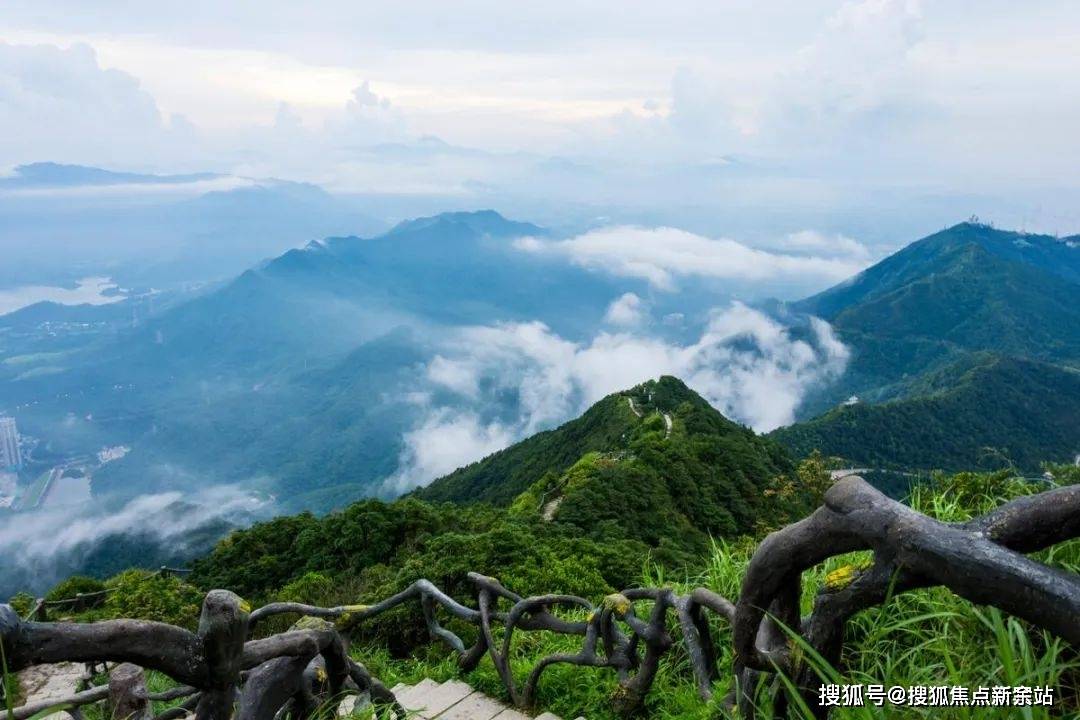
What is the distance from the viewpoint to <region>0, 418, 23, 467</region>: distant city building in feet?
617

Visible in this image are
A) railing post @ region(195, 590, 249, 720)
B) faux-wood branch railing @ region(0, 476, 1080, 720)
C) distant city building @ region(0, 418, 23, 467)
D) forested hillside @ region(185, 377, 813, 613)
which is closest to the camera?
faux-wood branch railing @ region(0, 476, 1080, 720)

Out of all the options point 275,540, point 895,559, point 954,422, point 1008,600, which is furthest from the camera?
point 954,422

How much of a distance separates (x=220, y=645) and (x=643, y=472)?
30.1m

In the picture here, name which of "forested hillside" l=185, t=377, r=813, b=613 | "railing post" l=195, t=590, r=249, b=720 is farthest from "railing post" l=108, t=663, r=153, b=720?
"forested hillside" l=185, t=377, r=813, b=613

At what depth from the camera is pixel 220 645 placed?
2510mm

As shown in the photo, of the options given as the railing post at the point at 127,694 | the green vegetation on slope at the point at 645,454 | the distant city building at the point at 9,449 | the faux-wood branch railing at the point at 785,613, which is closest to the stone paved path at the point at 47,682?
the railing post at the point at 127,694

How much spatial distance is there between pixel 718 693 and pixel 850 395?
18514cm

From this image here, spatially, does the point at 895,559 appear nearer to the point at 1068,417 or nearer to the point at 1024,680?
the point at 1024,680

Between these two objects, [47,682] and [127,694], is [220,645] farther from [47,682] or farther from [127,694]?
[47,682]

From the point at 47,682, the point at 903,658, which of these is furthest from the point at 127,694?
the point at 47,682

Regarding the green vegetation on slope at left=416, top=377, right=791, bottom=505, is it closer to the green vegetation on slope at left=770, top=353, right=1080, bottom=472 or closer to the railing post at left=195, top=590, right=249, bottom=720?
the railing post at left=195, top=590, right=249, bottom=720

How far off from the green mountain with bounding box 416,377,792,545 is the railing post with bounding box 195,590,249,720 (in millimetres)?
21573

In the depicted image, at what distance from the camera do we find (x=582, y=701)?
4.64 metres

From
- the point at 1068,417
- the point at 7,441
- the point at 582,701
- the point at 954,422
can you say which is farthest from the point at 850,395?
the point at 7,441
